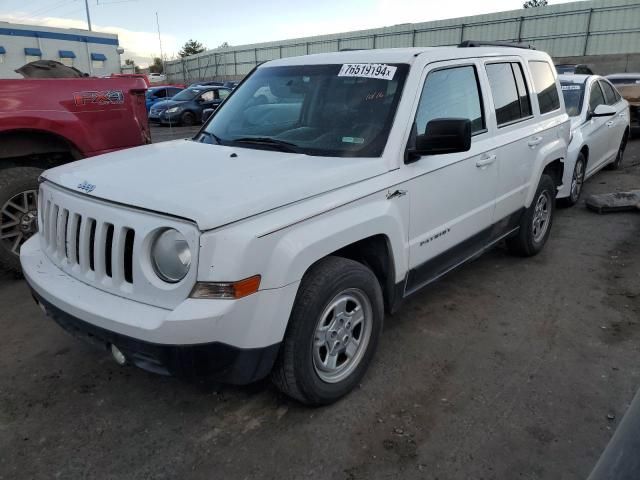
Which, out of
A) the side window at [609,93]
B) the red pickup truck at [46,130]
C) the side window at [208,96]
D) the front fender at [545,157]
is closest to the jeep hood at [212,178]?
the red pickup truck at [46,130]

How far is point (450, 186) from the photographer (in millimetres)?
3580

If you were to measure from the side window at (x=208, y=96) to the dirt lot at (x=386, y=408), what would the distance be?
17.6m

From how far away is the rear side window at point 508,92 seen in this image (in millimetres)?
4199

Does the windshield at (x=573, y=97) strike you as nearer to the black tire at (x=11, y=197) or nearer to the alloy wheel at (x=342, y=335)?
the alloy wheel at (x=342, y=335)

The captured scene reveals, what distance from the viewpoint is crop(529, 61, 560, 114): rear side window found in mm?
4910

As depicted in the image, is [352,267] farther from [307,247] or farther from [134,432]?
[134,432]

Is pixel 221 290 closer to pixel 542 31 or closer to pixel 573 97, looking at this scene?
pixel 573 97

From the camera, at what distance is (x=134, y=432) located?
2.80 meters

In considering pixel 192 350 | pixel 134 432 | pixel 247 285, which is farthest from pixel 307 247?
pixel 134 432

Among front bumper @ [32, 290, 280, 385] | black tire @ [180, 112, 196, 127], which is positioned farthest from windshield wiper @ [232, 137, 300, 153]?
black tire @ [180, 112, 196, 127]

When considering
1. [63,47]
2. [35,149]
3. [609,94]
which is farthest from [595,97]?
[63,47]

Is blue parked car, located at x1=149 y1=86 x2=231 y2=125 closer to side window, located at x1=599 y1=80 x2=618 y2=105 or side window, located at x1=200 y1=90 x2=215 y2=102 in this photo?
side window, located at x1=200 y1=90 x2=215 y2=102

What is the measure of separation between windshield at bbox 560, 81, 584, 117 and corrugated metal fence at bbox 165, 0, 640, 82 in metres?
13.5

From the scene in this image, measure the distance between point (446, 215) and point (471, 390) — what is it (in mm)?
1176
